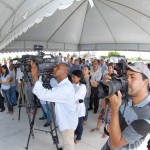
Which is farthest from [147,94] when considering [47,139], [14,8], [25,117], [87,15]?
[87,15]

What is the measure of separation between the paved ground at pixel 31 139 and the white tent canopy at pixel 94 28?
4.38 metres

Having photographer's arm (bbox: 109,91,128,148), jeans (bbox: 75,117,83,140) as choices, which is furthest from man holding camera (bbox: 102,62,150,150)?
jeans (bbox: 75,117,83,140)

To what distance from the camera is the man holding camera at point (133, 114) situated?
4.21 feet

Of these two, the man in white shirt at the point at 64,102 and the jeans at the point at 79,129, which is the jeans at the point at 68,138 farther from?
the jeans at the point at 79,129

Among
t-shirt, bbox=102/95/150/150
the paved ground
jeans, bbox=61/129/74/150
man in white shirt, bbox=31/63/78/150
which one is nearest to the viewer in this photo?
t-shirt, bbox=102/95/150/150

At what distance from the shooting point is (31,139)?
4.07 m

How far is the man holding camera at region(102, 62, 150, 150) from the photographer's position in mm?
1283

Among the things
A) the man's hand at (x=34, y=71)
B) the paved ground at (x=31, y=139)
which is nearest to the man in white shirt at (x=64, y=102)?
the man's hand at (x=34, y=71)

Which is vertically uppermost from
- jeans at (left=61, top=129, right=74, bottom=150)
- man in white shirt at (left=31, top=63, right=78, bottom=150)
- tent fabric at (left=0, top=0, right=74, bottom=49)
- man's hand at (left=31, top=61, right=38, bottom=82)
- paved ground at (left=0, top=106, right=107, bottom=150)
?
tent fabric at (left=0, top=0, right=74, bottom=49)

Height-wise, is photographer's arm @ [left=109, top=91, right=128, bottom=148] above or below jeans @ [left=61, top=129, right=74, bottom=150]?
above

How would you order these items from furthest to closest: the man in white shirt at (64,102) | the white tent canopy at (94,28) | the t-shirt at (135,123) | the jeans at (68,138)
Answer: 1. the white tent canopy at (94,28)
2. the jeans at (68,138)
3. the man in white shirt at (64,102)
4. the t-shirt at (135,123)

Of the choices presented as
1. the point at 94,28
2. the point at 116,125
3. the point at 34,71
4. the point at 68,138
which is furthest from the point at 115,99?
the point at 94,28

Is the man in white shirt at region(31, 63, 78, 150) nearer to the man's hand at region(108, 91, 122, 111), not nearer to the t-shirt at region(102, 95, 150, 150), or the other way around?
the t-shirt at region(102, 95, 150, 150)

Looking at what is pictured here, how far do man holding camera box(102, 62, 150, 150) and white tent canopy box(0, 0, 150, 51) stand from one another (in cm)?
678
